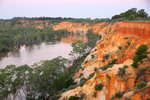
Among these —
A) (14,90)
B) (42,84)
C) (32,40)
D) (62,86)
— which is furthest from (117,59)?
(32,40)

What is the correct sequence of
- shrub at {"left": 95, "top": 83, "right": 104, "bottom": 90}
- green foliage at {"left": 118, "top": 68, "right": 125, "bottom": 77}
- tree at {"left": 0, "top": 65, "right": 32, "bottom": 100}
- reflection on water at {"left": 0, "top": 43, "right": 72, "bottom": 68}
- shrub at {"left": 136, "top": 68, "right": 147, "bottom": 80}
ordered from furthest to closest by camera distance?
reflection on water at {"left": 0, "top": 43, "right": 72, "bottom": 68} < tree at {"left": 0, "top": 65, "right": 32, "bottom": 100} < shrub at {"left": 95, "top": 83, "right": 104, "bottom": 90} < green foliage at {"left": 118, "top": 68, "right": 125, "bottom": 77} < shrub at {"left": 136, "top": 68, "right": 147, "bottom": 80}

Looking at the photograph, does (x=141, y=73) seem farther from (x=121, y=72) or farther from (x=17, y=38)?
(x=17, y=38)

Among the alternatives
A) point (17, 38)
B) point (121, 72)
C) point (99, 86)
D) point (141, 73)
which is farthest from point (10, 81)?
point (17, 38)

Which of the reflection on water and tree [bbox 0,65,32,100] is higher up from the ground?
tree [bbox 0,65,32,100]

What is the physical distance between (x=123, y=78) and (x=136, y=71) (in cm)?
166

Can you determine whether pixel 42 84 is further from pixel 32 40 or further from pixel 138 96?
pixel 32 40

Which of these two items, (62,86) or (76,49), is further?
(76,49)

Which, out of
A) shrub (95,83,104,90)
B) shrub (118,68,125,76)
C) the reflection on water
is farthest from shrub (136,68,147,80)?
the reflection on water

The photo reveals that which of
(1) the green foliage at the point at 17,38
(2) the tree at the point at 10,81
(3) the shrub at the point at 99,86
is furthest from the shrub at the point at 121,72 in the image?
(1) the green foliage at the point at 17,38

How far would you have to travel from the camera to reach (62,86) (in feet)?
65.5

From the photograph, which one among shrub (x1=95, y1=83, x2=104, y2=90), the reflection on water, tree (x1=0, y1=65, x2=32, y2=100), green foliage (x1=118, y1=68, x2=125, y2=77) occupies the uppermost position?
green foliage (x1=118, y1=68, x2=125, y2=77)

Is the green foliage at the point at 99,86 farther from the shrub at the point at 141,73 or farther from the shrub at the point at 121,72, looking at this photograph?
the shrub at the point at 141,73

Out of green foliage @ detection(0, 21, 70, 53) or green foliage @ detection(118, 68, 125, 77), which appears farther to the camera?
green foliage @ detection(0, 21, 70, 53)

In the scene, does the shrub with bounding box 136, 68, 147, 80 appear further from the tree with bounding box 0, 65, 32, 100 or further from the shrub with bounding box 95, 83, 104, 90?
the tree with bounding box 0, 65, 32, 100
